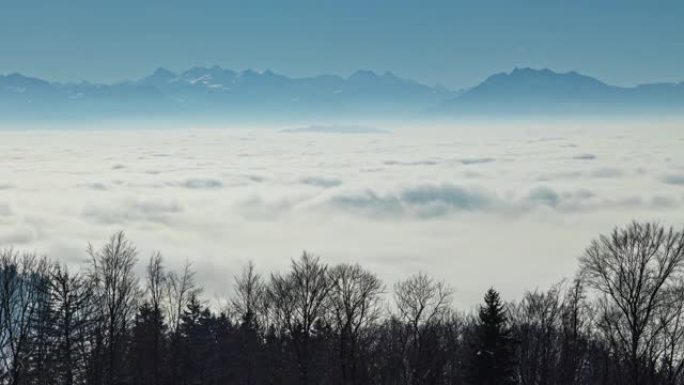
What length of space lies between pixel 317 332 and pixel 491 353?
15.8 meters

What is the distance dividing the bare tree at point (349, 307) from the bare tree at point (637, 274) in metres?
14.1

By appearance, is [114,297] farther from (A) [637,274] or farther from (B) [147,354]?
(A) [637,274]

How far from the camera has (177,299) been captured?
5375cm

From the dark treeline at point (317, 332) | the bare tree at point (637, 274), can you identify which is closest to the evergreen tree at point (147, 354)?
the dark treeline at point (317, 332)

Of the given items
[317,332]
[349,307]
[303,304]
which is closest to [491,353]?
[349,307]

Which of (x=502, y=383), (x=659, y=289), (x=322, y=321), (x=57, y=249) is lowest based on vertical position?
(x=502, y=383)

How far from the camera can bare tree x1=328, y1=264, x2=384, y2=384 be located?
1594 inches

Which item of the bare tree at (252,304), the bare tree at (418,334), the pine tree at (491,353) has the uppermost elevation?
the bare tree at (252,304)

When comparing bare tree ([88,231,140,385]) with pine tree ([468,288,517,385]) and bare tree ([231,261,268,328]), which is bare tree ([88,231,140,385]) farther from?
pine tree ([468,288,517,385])

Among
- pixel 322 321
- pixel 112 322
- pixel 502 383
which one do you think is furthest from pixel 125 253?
pixel 502 383

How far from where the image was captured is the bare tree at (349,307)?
133ft

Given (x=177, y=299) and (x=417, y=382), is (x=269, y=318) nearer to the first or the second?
(x=177, y=299)

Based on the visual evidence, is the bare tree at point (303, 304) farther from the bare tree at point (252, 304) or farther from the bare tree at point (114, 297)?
the bare tree at point (114, 297)

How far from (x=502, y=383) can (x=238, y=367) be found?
19364 millimetres
